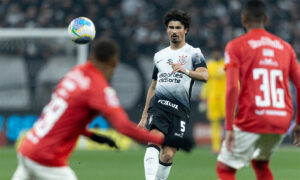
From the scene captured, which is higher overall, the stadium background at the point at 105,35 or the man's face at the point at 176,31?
the man's face at the point at 176,31

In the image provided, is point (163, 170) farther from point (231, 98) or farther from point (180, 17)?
point (231, 98)

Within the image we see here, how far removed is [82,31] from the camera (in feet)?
29.4

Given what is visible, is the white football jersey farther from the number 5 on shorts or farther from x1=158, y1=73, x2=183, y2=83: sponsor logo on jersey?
the number 5 on shorts

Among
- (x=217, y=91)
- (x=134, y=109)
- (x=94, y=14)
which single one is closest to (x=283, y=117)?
(x=217, y=91)

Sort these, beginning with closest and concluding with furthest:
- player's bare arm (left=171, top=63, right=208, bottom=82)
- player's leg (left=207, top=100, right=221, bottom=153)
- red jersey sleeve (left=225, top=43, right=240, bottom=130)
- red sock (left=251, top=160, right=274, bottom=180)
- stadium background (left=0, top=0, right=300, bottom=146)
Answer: red jersey sleeve (left=225, top=43, right=240, bottom=130)
red sock (left=251, top=160, right=274, bottom=180)
player's bare arm (left=171, top=63, right=208, bottom=82)
player's leg (left=207, top=100, right=221, bottom=153)
stadium background (left=0, top=0, right=300, bottom=146)

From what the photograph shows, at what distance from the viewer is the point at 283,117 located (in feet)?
20.5

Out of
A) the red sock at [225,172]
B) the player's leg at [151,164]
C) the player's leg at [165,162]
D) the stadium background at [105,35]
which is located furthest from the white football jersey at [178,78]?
the stadium background at [105,35]

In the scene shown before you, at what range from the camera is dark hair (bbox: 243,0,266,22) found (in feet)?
20.4

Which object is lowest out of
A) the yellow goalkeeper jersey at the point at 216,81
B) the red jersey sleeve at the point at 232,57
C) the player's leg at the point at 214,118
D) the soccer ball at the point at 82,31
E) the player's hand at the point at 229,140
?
the player's leg at the point at 214,118

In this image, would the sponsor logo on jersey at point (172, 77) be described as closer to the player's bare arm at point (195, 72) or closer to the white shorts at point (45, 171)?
the player's bare arm at point (195, 72)

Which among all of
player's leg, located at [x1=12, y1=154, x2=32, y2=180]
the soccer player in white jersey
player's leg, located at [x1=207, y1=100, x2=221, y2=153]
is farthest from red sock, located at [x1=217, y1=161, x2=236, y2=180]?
player's leg, located at [x1=207, y1=100, x2=221, y2=153]

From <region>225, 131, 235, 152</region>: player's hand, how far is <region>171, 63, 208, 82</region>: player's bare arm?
2.00m

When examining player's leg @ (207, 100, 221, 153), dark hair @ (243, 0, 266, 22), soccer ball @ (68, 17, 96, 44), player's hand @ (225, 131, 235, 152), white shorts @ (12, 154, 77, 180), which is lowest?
player's leg @ (207, 100, 221, 153)

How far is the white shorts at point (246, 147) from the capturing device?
20.4 feet
